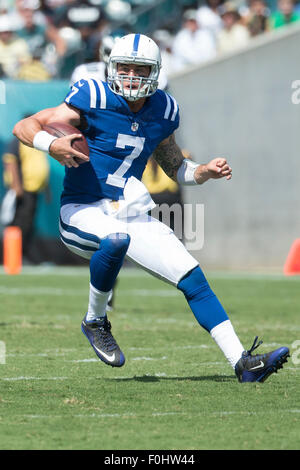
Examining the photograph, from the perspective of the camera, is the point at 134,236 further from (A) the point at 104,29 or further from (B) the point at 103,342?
(A) the point at 104,29

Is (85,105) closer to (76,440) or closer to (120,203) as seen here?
(120,203)

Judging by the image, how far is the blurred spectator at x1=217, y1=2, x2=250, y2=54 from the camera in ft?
42.0

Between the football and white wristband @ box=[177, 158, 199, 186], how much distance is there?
60 cm

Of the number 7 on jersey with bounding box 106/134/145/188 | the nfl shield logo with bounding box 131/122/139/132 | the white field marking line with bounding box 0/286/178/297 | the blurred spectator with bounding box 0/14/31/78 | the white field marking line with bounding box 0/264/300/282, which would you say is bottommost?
the white field marking line with bounding box 0/264/300/282

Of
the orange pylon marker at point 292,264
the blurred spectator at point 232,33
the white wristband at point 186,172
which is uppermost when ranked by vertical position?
the white wristband at point 186,172

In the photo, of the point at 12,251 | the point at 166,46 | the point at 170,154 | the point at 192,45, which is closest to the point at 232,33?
the point at 192,45

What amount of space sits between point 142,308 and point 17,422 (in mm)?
4421

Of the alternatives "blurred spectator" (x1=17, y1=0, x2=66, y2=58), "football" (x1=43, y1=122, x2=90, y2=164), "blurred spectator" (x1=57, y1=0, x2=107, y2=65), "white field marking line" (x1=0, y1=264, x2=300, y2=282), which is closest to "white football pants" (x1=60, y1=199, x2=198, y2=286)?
"football" (x1=43, y1=122, x2=90, y2=164)

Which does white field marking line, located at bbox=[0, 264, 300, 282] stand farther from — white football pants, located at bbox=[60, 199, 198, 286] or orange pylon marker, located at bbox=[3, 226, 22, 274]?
white football pants, located at bbox=[60, 199, 198, 286]

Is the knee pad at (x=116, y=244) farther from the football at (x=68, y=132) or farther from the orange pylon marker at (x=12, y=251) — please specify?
the orange pylon marker at (x=12, y=251)

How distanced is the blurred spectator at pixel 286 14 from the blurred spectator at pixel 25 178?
3379 mm

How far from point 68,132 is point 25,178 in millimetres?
7869

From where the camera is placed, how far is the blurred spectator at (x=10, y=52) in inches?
536

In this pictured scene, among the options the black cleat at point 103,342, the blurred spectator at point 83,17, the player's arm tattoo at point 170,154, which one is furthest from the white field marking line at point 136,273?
the black cleat at point 103,342
